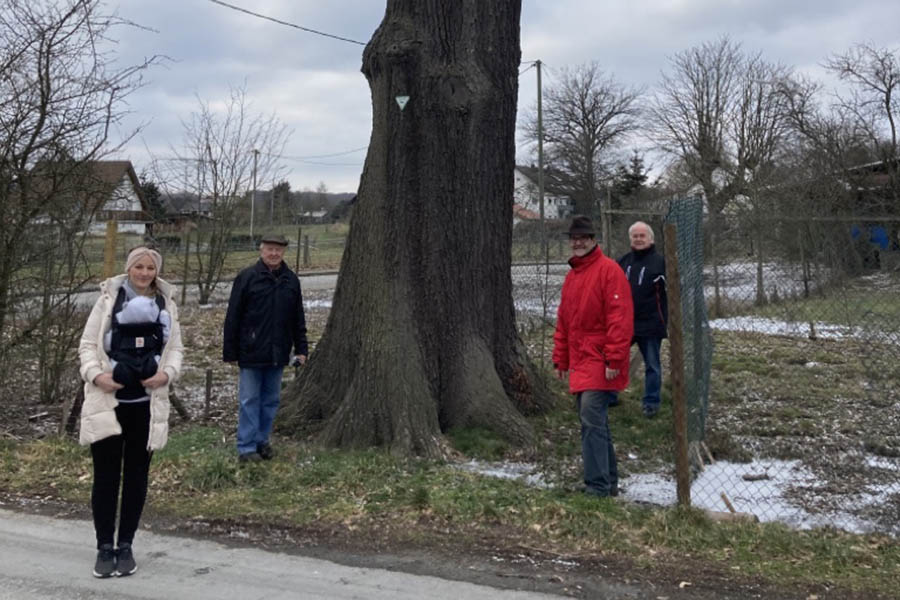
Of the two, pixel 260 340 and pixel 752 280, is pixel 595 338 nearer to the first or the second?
pixel 260 340

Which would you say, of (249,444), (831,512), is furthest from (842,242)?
(249,444)

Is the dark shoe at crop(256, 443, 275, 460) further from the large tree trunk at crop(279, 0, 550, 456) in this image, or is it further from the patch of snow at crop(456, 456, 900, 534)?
the patch of snow at crop(456, 456, 900, 534)

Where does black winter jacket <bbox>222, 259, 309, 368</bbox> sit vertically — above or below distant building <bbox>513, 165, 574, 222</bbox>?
→ below

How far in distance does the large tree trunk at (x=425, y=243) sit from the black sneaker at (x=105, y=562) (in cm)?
235

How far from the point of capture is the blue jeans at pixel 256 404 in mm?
5922

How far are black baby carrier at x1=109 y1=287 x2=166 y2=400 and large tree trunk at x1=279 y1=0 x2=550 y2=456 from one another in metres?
2.41

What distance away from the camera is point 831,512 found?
497 cm

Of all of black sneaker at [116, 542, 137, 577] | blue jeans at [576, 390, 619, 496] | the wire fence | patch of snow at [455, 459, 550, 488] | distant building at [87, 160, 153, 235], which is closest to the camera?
black sneaker at [116, 542, 137, 577]

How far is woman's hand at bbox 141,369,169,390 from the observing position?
4.02 meters

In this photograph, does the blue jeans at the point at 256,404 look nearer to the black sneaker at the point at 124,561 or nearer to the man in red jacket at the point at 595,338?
the black sneaker at the point at 124,561

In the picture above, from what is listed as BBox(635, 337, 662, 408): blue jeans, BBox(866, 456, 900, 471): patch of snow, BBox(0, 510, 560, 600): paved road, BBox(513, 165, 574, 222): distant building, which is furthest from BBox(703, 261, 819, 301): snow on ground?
BBox(513, 165, 574, 222): distant building

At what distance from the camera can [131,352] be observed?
4039 mm

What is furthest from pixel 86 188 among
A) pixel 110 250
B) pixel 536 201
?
pixel 536 201

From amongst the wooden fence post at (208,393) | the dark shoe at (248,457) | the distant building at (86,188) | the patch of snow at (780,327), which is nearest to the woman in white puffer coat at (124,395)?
the dark shoe at (248,457)
